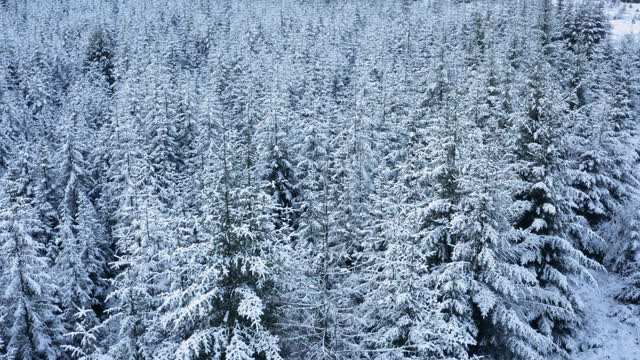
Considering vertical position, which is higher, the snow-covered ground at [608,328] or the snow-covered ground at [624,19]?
the snow-covered ground at [624,19]

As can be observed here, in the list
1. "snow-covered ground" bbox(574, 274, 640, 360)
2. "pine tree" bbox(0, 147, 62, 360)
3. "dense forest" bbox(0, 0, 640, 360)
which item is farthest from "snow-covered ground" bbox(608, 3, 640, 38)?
"pine tree" bbox(0, 147, 62, 360)

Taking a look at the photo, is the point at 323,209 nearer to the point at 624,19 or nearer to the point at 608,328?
the point at 608,328

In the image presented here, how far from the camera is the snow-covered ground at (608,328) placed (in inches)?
1017

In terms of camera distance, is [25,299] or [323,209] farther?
[323,209]

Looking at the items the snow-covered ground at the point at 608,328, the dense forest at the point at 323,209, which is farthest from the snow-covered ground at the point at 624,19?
the snow-covered ground at the point at 608,328

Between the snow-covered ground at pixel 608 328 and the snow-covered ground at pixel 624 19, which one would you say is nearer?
the snow-covered ground at pixel 608 328

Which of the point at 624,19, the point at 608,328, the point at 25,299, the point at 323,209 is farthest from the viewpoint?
the point at 624,19

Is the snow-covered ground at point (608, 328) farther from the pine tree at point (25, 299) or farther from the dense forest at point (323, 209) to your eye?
the pine tree at point (25, 299)

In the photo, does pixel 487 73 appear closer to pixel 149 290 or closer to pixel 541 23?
pixel 149 290

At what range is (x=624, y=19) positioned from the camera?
99.1m

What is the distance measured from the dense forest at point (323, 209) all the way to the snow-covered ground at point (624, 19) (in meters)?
34.2

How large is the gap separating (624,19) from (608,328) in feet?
306

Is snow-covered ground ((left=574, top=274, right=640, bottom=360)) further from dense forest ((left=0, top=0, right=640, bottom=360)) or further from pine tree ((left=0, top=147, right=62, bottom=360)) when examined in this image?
pine tree ((left=0, top=147, right=62, bottom=360))

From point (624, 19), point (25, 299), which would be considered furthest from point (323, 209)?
point (624, 19)
